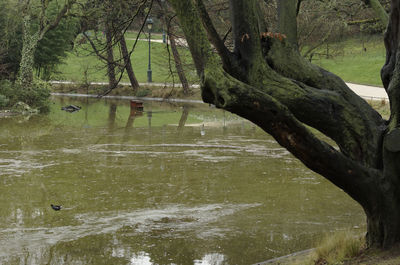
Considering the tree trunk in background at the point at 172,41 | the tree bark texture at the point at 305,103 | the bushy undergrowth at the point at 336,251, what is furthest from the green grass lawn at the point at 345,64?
the tree bark texture at the point at 305,103

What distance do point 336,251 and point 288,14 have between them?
3.19 metres

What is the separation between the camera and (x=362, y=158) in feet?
23.6

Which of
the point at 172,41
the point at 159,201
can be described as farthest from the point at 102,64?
the point at 159,201

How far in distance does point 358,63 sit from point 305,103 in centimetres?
4408

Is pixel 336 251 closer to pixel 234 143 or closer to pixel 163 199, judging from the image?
pixel 163 199

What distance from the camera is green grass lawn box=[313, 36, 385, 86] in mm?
42938

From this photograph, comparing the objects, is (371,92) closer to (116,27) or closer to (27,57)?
(27,57)

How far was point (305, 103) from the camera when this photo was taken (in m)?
6.86

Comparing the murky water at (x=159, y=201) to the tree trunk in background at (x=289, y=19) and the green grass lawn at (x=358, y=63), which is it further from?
the green grass lawn at (x=358, y=63)

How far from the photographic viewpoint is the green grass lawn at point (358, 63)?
1690 inches

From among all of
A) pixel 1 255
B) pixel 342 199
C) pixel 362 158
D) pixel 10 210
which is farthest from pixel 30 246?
pixel 342 199

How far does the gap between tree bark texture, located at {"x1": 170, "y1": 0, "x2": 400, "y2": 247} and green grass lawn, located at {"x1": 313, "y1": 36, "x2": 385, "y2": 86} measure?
103ft

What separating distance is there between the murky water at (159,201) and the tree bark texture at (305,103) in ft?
8.63

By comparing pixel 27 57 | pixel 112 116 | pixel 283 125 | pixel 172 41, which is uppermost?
pixel 172 41
